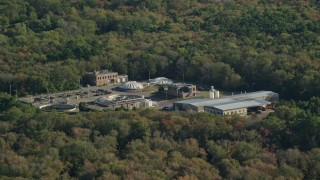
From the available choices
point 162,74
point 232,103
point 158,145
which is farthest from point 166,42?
point 158,145

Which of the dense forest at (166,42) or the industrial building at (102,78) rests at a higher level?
the dense forest at (166,42)

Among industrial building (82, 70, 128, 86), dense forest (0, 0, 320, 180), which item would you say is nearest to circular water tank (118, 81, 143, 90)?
industrial building (82, 70, 128, 86)

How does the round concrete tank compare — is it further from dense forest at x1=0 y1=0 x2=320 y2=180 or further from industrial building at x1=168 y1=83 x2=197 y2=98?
industrial building at x1=168 y1=83 x2=197 y2=98

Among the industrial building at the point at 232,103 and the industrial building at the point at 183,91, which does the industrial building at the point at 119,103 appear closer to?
the industrial building at the point at 232,103

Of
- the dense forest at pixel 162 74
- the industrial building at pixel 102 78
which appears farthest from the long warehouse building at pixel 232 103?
the industrial building at pixel 102 78

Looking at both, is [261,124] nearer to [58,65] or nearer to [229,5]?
[58,65]

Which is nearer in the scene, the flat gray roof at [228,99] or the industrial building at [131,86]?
the flat gray roof at [228,99]
